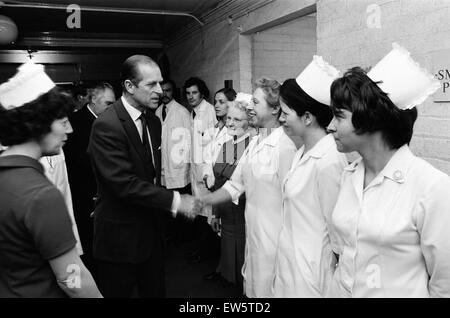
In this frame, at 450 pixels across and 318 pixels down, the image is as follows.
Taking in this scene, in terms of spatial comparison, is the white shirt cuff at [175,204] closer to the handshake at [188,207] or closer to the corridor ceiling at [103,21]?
the handshake at [188,207]

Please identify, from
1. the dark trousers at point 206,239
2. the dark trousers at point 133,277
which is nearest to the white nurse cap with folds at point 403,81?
the dark trousers at point 133,277

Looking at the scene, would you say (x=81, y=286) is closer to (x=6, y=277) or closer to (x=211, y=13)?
(x=6, y=277)

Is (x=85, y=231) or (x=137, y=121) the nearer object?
(x=137, y=121)

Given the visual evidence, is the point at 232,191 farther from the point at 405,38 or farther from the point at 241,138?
the point at 405,38

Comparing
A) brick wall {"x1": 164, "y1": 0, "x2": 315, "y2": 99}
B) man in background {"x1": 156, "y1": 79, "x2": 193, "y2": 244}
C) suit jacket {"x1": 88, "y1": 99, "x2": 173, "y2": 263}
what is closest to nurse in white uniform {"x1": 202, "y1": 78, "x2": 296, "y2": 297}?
suit jacket {"x1": 88, "y1": 99, "x2": 173, "y2": 263}

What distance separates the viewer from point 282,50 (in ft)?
14.4

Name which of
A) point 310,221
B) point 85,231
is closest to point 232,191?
point 310,221

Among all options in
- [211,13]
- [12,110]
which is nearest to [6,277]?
[12,110]

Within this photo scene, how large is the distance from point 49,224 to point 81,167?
2.38 meters

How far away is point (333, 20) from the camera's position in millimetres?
2797

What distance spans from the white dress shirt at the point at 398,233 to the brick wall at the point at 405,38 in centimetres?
95

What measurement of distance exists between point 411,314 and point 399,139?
1.84 feet

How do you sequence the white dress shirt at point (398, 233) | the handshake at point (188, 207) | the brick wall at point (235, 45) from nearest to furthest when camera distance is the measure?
1. the white dress shirt at point (398, 233)
2. the handshake at point (188, 207)
3. the brick wall at point (235, 45)

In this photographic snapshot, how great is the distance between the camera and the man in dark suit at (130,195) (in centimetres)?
188
